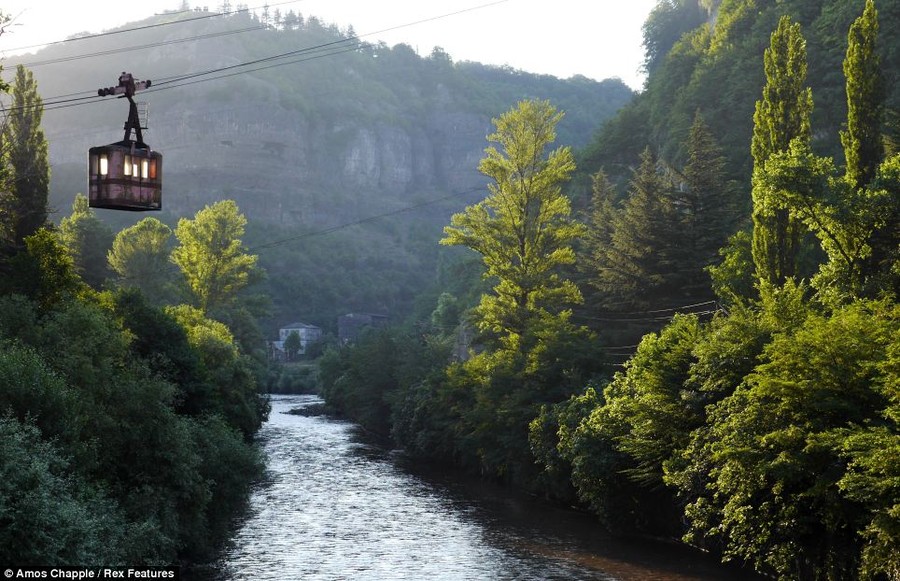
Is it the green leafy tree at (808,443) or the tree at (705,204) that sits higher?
the tree at (705,204)

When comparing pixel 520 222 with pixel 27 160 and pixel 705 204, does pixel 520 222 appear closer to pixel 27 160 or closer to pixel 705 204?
pixel 705 204

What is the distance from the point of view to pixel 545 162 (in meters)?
59.9

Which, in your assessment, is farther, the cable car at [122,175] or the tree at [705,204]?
the tree at [705,204]

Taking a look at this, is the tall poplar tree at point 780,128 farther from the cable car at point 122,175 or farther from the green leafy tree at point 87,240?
the green leafy tree at point 87,240

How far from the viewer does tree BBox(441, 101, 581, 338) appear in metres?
58.7

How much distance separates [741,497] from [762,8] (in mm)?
82844

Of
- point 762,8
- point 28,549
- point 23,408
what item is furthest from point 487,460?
point 762,8

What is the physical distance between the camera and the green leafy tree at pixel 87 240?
93.0 meters

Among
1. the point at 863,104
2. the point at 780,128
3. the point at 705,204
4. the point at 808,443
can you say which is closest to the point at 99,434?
the point at 808,443

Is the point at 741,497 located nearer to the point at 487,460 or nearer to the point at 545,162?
the point at 487,460

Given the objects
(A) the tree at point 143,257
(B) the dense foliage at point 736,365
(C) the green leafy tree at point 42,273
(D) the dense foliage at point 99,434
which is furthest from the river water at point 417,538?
(A) the tree at point 143,257

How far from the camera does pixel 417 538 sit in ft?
128

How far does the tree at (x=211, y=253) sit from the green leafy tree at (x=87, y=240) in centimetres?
1384

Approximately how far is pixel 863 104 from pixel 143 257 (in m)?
78.1
